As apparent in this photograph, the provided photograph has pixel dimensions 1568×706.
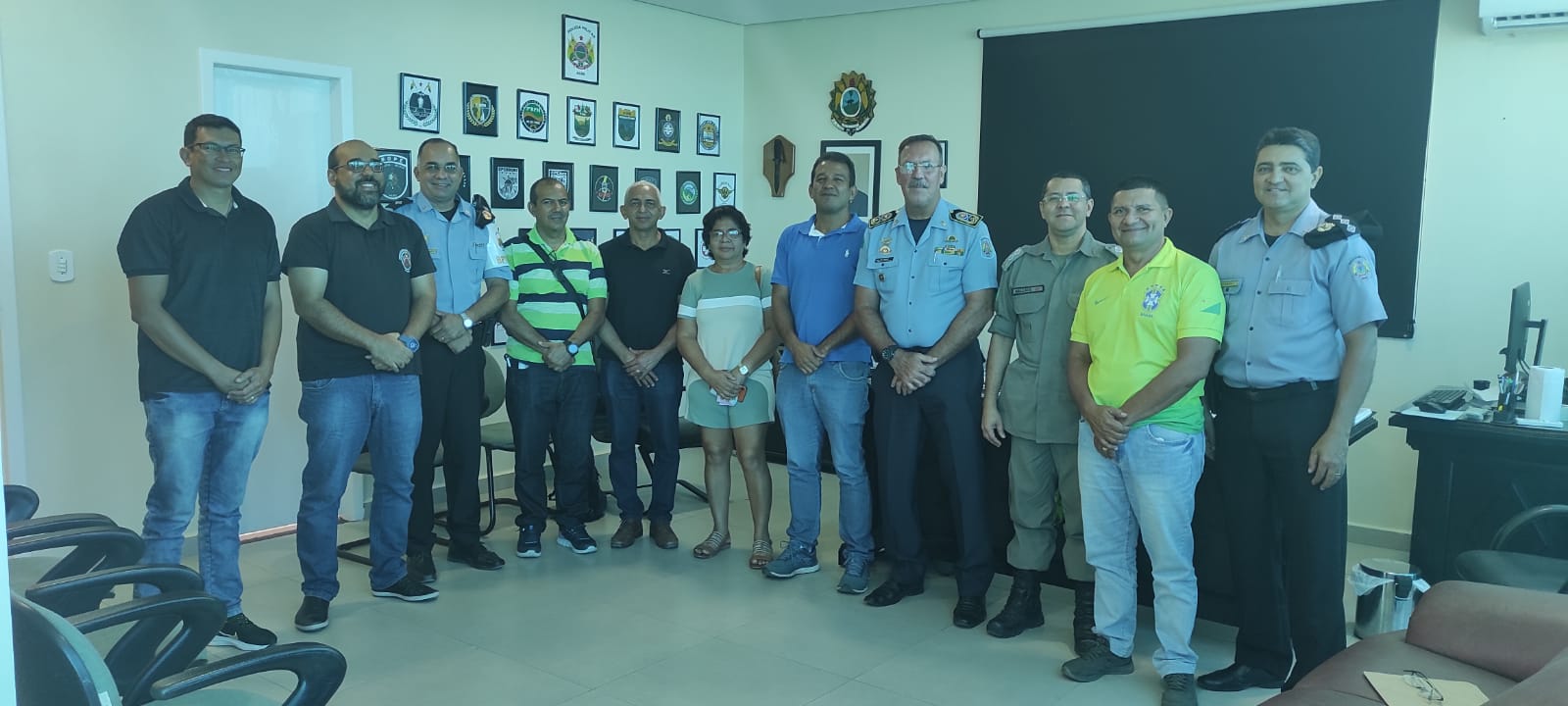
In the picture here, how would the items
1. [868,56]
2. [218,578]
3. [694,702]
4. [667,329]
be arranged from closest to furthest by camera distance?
[694,702] < [218,578] < [667,329] < [868,56]

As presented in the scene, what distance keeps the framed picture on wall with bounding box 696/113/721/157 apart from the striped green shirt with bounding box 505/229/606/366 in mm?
2454

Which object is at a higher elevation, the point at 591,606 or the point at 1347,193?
the point at 1347,193

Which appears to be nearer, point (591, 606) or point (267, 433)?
point (591, 606)

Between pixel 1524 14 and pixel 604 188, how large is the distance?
4410 mm

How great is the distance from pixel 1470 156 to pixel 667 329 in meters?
3.50

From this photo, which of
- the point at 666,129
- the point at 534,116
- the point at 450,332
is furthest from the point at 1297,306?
the point at 666,129

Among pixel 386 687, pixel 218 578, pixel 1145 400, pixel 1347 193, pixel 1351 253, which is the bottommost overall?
pixel 386 687

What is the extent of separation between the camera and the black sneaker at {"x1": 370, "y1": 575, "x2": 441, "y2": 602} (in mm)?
3916

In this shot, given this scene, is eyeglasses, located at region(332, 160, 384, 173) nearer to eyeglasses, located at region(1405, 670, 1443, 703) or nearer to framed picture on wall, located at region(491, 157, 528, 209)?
framed picture on wall, located at region(491, 157, 528, 209)

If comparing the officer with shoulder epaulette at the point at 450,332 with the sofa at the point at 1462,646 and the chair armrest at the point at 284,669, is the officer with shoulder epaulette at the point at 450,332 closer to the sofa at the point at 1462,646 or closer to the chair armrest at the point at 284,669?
the chair armrest at the point at 284,669

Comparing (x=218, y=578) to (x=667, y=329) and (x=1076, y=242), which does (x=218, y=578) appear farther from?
(x=1076, y=242)

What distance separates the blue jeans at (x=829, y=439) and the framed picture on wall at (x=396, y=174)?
86.5 inches

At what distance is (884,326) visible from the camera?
3799 mm

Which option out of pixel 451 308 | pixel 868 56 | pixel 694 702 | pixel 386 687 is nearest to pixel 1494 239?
pixel 868 56
